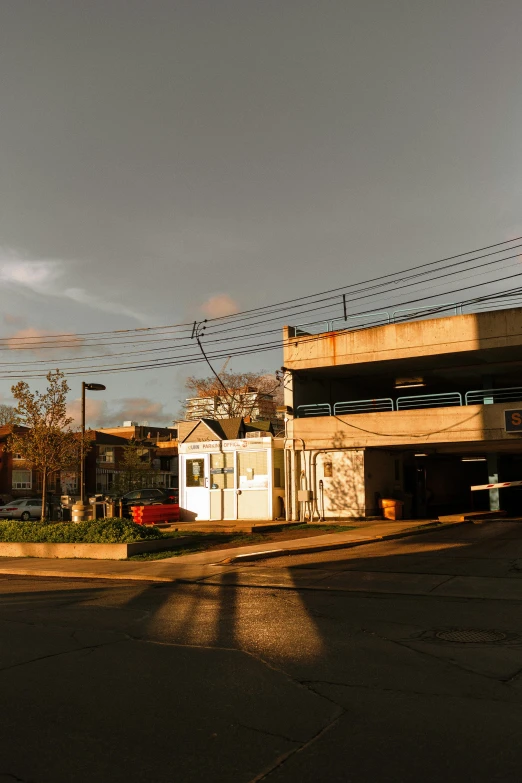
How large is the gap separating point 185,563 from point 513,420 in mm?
15414

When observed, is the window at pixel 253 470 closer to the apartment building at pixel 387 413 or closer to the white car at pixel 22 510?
the apartment building at pixel 387 413

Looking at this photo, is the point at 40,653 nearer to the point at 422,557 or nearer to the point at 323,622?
the point at 323,622

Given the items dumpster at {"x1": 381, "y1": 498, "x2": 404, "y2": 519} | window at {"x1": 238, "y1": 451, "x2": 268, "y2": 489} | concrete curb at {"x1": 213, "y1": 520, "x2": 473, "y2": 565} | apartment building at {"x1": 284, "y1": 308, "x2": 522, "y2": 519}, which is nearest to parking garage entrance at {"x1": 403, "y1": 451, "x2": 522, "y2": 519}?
apartment building at {"x1": 284, "y1": 308, "x2": 522, "y2": 519}

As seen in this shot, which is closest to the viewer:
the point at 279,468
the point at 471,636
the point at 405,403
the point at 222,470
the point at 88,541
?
the point at 471,636

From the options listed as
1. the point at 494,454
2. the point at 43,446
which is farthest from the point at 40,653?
the point at 494,454

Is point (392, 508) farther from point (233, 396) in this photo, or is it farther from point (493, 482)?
point (233, 396)

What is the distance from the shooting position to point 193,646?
8.13 m

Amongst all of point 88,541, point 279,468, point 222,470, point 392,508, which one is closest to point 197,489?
point 222,470

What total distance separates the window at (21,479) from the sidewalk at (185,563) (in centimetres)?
4785

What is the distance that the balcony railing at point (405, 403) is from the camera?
3089 cm

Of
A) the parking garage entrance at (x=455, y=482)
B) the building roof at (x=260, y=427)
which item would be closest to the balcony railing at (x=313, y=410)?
the building roof at (x=260, y=427)

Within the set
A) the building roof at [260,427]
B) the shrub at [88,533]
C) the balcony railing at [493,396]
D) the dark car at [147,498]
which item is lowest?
the shrub at [88,533]

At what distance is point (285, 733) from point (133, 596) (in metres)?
8.00

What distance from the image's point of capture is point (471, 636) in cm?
843
